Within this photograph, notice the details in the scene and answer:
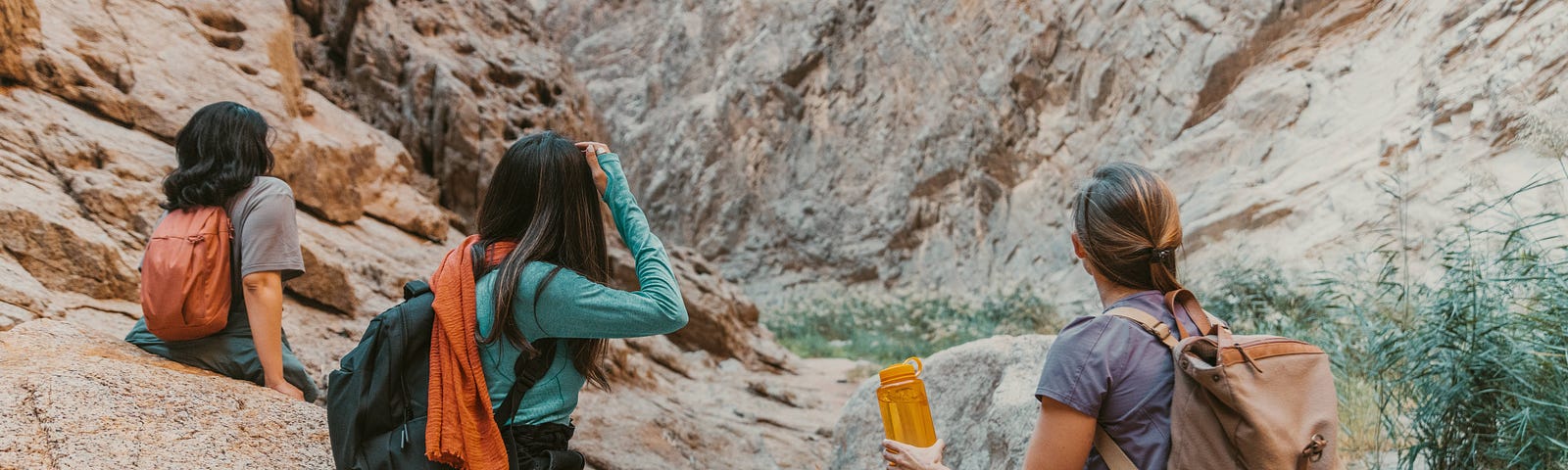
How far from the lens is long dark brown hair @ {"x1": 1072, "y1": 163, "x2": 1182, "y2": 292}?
5.85 ft

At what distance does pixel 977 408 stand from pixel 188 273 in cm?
303

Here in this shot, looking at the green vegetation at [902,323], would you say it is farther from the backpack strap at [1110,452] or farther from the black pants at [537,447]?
the backpack strap at [1110,452]

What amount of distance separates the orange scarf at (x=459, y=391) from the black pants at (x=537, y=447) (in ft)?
0.19

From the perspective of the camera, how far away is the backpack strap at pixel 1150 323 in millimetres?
1691

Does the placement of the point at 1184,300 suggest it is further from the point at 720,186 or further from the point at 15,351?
the point at 720,186

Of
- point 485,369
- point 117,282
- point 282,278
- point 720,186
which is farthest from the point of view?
point 720,186

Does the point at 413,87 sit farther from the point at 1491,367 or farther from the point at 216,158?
the point at 1491,367

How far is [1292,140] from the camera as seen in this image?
11.4m

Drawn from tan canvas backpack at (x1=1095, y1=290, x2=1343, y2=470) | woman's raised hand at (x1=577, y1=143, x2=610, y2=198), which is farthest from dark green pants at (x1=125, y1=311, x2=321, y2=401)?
tan canvas backpack at (x1=1095, y1=290, x2=1343, y2=470)

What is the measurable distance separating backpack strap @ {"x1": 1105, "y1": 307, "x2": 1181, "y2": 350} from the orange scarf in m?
1.33

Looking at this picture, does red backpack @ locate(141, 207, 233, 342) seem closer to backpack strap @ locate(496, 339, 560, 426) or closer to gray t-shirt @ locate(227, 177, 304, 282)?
gray t-shirt @ locate(227, 177, 304, 282)

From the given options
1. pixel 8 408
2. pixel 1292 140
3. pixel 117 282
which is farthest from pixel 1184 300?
pixel 1292 140

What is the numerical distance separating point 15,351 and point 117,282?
5.39 feet

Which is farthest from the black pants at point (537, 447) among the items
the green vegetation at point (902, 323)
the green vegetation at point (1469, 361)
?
the green vegetation at point (902, 323)
